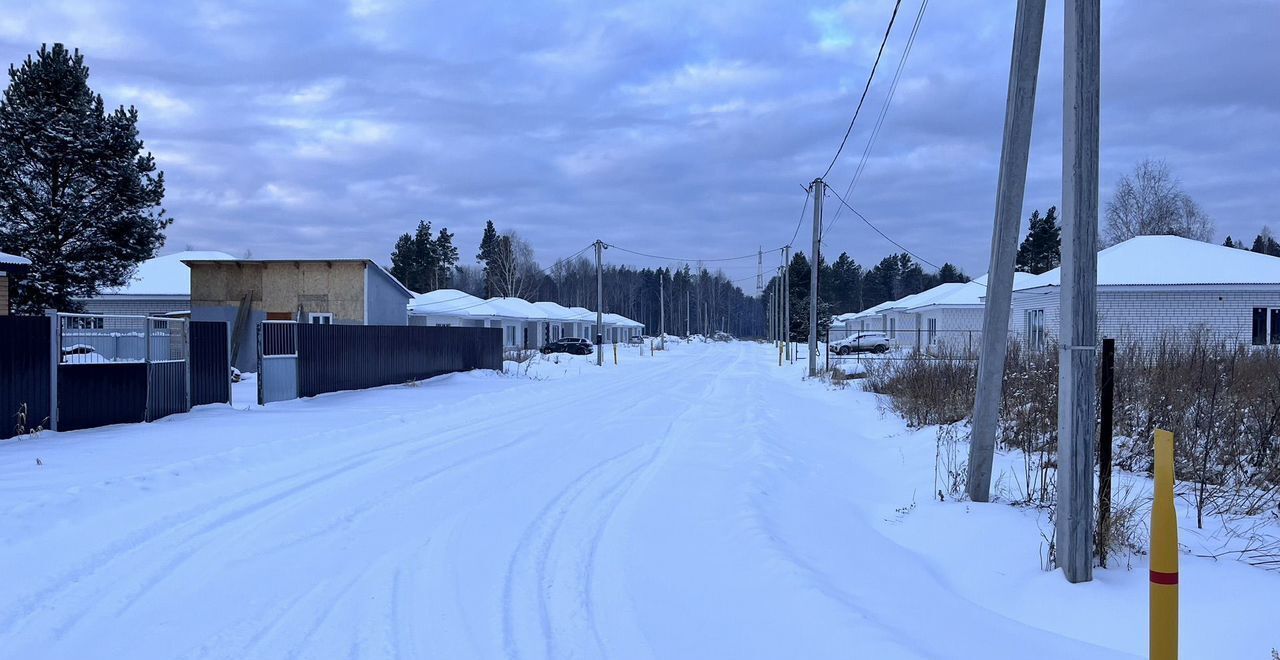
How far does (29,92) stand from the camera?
1074 inches

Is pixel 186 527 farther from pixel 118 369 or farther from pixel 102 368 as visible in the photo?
pixel 118 369

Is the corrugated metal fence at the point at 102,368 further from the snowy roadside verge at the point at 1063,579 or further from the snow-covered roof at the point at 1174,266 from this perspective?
the snow-covered roof at the point at 1174,266

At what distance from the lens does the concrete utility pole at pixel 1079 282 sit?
5430 millimetres

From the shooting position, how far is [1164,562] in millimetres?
3412

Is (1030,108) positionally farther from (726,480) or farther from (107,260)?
(107,260)

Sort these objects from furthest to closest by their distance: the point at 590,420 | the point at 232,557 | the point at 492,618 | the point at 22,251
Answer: the point at 22,251, the point at 590,420, the point at 232,557, the point at 492,618

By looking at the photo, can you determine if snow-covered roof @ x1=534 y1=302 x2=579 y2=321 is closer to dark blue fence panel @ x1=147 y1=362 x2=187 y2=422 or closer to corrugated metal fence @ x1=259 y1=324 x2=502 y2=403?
corrugated metal fence @ x1=259 y1=324 x2=502 y2=403

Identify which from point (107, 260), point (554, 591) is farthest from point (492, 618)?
point (107, 260)

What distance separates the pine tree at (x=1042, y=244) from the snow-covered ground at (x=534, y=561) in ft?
238

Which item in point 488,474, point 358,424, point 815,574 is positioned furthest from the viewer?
point 358,424

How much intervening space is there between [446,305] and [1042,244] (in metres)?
54.7

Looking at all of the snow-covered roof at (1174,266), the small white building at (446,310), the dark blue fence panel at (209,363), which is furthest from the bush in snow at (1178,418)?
the small white building at (446,310)

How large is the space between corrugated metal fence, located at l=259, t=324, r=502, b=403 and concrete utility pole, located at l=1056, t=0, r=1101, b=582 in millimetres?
15913

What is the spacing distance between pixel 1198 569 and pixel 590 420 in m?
11.6
